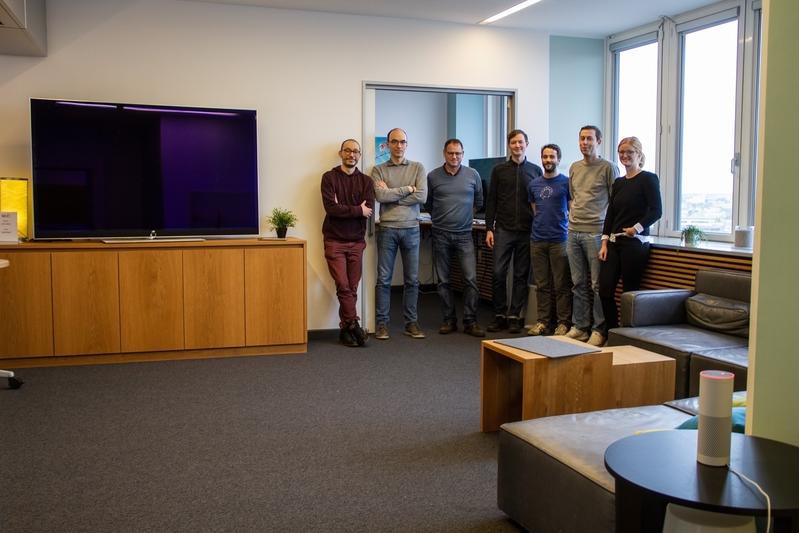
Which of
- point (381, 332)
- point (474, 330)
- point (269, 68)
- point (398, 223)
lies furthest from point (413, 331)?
point (269, 68)

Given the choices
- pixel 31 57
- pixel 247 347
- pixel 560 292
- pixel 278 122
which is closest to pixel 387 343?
pixel 247 347

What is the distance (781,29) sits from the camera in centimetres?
188

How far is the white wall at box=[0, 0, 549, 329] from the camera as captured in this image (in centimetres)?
540

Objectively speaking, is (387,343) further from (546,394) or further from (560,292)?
(546,394)

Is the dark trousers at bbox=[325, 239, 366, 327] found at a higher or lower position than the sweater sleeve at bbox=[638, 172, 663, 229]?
lower

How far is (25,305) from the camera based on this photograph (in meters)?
4.98

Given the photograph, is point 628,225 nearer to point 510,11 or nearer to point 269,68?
point 510,11

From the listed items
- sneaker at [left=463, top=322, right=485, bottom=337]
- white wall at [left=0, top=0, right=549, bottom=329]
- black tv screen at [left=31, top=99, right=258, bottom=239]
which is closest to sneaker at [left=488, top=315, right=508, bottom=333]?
sneaker at [left=463, top=322, right=485, bottom=337]

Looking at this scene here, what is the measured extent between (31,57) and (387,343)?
3.51 meters

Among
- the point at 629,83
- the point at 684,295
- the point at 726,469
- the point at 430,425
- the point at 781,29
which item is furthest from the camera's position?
the point at 629,83

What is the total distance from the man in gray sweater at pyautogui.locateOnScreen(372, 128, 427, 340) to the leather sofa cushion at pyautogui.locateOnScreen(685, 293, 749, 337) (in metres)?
2.29

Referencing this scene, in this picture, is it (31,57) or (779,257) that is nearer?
(779,257)

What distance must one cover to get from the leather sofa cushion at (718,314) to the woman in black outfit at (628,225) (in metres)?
0.70

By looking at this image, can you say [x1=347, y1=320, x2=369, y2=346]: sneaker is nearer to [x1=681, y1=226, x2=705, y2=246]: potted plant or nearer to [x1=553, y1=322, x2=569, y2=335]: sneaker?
[x1=553, y1=322, x2=569, y2=335]: sneaker
